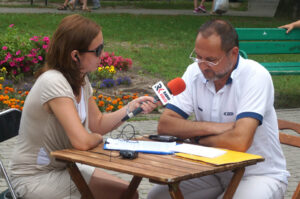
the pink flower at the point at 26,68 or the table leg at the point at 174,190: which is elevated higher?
the table leg at the point at 174,190

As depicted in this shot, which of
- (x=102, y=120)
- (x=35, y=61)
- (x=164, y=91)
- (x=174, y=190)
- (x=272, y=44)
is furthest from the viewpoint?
(x=35, y=61)

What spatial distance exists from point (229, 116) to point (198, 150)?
55 centimetres

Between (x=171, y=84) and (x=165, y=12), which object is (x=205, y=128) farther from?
(x=165, y=12)

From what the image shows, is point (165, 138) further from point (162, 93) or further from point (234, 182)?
point (234, 182)

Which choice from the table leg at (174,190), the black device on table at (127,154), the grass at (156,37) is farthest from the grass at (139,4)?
the table leg at (174,190)

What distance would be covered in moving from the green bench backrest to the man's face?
207 inches

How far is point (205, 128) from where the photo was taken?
4023 mm

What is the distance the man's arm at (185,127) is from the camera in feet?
13.1

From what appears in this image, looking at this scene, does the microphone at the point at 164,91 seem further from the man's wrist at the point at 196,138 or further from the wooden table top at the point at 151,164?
the man's wrist at the point at 196,138

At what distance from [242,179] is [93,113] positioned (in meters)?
1.25

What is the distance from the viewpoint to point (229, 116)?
161 inches

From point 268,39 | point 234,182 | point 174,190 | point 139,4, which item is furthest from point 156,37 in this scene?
point 174,190

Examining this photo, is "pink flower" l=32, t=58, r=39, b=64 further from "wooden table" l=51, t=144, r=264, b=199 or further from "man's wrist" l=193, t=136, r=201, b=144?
"wooden table" l=51, t=144, r=264, b=199

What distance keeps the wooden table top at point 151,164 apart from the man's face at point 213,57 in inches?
30.8
